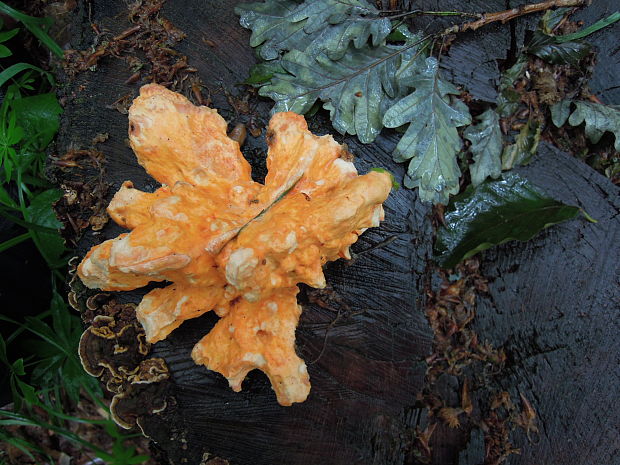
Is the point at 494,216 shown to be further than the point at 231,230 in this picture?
Yes

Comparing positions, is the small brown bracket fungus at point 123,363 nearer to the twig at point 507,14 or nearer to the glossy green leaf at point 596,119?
the twig at point 507,14

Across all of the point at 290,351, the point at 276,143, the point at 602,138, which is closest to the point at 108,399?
the point at 290,351

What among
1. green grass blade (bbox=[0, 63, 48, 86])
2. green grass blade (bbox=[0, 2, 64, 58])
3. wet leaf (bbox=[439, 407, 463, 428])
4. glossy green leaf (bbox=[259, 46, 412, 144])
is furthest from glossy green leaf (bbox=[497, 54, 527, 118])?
green grass blade (bbox=[0, 63, 48, 86])

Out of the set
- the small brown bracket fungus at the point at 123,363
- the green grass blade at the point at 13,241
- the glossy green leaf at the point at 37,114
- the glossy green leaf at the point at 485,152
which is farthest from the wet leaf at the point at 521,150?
the green grass blade at the point at 13,241

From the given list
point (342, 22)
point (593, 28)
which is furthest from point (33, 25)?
point (593, 28)

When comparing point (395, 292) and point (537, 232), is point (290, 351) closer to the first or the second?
point (395, 292)

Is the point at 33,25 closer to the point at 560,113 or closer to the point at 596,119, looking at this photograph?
the point at 560,113

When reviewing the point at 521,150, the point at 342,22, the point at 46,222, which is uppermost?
the point at 342,22

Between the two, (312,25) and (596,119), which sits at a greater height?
(312,25)
